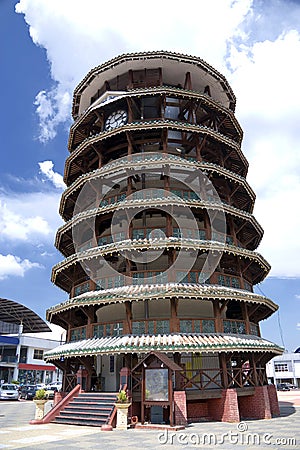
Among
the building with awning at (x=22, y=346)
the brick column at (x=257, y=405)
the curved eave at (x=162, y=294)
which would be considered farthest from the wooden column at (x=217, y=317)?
the building with awning at (x=22, y=346)

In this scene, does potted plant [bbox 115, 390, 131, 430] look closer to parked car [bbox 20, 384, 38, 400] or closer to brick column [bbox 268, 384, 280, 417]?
brick column [bbox 268, 384, 280, 417]

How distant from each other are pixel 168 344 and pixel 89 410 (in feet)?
17.3

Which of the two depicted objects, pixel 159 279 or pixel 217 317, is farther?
pixel 159 279

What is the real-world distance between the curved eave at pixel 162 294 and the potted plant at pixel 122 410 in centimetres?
526

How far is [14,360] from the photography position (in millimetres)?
70312

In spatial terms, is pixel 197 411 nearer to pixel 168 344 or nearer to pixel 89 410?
pixel 168 344

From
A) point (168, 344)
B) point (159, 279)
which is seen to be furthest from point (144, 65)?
point (168, 344)

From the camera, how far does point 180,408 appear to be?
63.3 feet

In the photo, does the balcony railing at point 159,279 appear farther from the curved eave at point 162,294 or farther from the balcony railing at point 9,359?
the balcony railing at point 9,359

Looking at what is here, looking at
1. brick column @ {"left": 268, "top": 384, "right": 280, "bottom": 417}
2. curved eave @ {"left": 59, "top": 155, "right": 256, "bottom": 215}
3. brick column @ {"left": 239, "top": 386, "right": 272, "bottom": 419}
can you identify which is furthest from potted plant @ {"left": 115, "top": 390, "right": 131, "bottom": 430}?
curved eave @ {"left": 59, "top": 155, "right": 256, "bottom": 215}

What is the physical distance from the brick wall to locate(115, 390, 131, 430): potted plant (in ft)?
15.6

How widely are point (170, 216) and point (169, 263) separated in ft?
10.4

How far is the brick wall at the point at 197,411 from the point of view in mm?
21733

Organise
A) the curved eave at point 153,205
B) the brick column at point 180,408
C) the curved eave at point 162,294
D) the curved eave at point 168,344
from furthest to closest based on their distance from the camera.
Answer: the curved eave at point 153,205
the curved eave at point 162,294
the curved eave at point 168,344
the brick column at point 180,408
